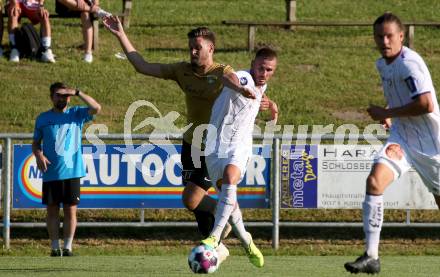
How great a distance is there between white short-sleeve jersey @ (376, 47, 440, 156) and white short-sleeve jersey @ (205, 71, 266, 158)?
1.22 meters

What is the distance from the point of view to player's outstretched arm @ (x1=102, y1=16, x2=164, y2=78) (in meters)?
8.74

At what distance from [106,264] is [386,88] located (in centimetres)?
350

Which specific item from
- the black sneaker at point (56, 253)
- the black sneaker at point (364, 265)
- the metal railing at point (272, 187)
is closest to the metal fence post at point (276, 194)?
the metal railing at point (272, 187)

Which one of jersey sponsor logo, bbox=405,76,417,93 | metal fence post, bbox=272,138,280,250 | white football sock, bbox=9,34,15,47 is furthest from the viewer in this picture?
white football sock, bbox=9,34,15,47

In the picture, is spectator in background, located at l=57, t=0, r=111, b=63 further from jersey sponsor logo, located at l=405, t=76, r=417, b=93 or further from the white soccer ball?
jersey sponsor logo, located at l=405, t=76, r=417, b=93

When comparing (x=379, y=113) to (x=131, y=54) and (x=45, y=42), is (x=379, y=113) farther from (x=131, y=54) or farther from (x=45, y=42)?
(x=45, y=42)

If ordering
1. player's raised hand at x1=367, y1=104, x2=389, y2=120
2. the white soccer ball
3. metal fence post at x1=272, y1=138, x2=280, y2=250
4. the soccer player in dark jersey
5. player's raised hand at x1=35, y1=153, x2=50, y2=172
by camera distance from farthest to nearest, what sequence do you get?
metal fence post at x1=272, y1=138, x2=280, y2=250
player's raised hand at x1=35, y1=153, x2=50, y2=172
the soccer player in dark jersey
the white soccer ball
player's raised hand at x1=367, y1=104, x2=389, y2=120

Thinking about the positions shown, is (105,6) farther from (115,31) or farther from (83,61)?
(115,31)

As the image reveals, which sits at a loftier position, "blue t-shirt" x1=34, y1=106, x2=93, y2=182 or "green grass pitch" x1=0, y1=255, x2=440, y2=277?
"blue t-shirt" x1=34, y1=106, x2=93, y2=182

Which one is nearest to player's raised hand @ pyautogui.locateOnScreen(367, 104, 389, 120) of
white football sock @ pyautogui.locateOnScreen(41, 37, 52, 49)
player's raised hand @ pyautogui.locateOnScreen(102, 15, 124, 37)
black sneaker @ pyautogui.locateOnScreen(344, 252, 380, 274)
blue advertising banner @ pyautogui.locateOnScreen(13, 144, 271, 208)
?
black sneaker @ pyautogui.locateOnScreen(344, 252, 380, 274)

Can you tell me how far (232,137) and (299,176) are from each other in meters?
4.11

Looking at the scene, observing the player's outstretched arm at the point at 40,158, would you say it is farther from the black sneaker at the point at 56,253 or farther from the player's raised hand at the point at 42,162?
the black sneaker at the point at 56,253

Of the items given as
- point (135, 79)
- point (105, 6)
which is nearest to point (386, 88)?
point (135, 79)

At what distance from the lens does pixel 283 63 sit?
787 inches
